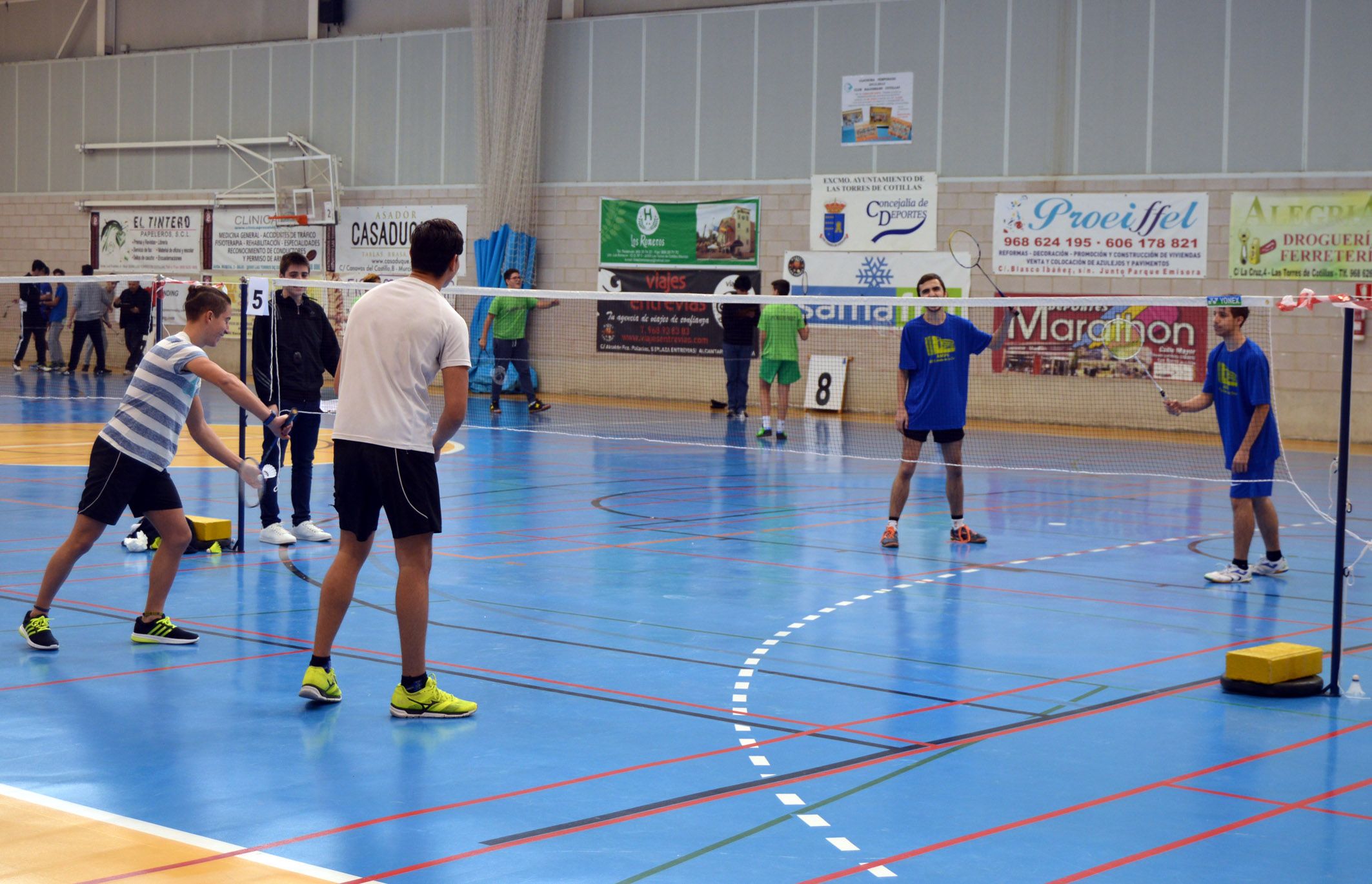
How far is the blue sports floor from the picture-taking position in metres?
4.62

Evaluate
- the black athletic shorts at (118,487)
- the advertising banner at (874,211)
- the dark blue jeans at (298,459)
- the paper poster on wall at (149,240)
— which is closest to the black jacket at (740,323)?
the advertising banner at (874,211)

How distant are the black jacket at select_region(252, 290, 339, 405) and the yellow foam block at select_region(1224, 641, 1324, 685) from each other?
244 inches

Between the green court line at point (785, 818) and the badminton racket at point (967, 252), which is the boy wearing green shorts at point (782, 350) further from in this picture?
the green court line at point (785, 818)

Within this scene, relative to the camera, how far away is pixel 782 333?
1983cm

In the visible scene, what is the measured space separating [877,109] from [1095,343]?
5174 mm

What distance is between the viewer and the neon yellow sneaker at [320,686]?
242 inches

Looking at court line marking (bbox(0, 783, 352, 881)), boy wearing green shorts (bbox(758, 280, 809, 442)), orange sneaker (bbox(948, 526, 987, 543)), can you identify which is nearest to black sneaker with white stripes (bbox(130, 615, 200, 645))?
court line marking (bbox(0, 783, 352, 881))

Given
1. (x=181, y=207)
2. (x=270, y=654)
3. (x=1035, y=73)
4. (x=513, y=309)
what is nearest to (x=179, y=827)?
(x=270, y=654)

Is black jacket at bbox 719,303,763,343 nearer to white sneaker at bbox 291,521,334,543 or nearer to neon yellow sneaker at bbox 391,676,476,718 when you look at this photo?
white sneaker at bbox 291,521,334,543

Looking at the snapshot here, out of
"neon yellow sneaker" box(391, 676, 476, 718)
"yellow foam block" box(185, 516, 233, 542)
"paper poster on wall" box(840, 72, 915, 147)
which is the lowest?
"neon yellow sneaker" box(391, 676, 476, 718)

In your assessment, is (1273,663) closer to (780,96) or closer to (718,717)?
(718,717)

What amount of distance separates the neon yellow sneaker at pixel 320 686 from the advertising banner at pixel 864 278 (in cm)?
1821

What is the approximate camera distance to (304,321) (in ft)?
33.9

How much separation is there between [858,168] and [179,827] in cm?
2120
